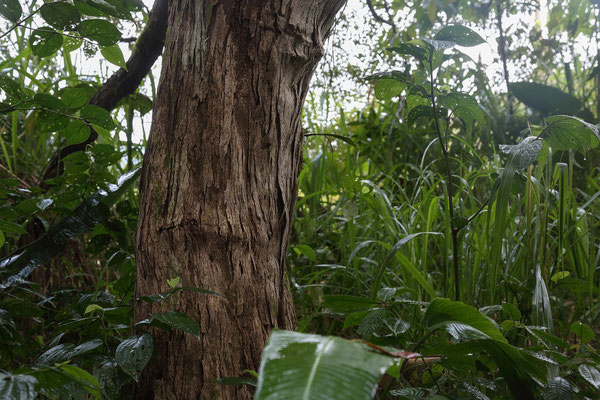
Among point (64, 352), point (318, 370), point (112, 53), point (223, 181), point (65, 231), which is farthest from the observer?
point (65, 231)

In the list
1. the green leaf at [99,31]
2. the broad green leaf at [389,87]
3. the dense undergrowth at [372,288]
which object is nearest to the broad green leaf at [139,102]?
the dense undergrowth at [372,288]

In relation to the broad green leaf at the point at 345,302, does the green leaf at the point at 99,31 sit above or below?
above

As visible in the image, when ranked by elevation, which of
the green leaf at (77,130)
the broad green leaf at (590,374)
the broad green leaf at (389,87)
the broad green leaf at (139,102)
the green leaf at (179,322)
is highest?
the broad green leaf at (139,102)

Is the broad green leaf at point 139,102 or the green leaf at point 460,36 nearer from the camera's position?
the green leaf at point 460,36

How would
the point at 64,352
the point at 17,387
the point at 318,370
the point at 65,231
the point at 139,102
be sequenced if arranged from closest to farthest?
the point at 318,370, the point at 17,387, the point at 64,352, the point at 65,231, the point at 139,102

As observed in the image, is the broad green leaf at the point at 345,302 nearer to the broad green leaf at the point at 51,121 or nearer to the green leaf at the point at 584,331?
the green leaf at the point at 584,331

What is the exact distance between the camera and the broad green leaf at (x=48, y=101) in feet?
3.71

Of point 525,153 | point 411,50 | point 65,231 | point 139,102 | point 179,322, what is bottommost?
point 179,322

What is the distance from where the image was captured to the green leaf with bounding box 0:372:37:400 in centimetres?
51

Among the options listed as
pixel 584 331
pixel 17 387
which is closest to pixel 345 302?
pixel 584 331

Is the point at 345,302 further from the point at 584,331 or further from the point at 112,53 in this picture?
the point at 112,53

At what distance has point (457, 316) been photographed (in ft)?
2.47

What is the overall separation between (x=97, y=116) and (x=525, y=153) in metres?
1.04

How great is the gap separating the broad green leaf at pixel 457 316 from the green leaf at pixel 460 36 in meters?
0.66
